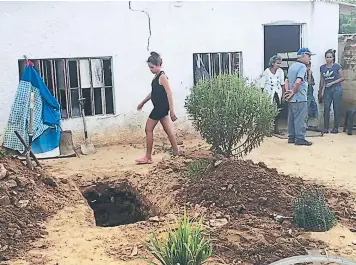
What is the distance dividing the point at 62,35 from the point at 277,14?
473cm

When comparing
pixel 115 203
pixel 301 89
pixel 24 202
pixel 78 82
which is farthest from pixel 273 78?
pixel 24 202

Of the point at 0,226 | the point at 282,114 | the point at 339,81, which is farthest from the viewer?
the point at 282,114

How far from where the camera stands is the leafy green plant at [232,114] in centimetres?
688

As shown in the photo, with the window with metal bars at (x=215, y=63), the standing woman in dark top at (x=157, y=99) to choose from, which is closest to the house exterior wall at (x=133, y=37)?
the window with metal bars at (x=215, y=63)

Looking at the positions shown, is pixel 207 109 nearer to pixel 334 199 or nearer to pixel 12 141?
pixel 334 199

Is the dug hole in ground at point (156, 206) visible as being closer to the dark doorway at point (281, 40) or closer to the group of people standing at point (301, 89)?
the group of people standing at point (301, 89)

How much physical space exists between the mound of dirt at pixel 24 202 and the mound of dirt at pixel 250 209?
1549mm

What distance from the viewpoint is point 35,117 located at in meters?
8.46

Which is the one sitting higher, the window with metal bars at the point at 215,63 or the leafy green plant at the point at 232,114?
the window with metal bars at the point at 215,63

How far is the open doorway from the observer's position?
1166cm

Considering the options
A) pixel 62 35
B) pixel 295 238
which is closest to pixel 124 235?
pixel 295 238

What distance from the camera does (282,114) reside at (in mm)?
12047

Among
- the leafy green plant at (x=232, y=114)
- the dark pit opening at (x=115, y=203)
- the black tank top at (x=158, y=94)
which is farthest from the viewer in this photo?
the black tank top at (x=158, y=94)

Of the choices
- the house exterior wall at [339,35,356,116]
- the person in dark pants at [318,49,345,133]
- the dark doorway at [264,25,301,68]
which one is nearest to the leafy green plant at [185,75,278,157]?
the person in dark pants at [318,49,345,133]
